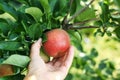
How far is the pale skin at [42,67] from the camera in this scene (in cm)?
144

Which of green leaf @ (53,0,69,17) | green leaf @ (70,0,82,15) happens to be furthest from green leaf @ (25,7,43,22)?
green leaf @ (70,0,82,15)

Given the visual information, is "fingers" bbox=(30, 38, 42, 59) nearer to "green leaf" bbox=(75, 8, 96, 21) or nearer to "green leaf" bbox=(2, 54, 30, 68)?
"green leaf" bbox=(2, 54, 30, 68)

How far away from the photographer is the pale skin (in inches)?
56.7

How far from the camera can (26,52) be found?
5.01 ft

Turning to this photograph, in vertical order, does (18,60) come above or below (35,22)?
below

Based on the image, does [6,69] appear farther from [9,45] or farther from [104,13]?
[104,13]

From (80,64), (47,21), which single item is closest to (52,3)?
(47,21)

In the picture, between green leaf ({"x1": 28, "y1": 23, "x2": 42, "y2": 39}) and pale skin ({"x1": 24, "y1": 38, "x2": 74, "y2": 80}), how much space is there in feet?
0.11

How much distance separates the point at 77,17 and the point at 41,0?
281 millimetres

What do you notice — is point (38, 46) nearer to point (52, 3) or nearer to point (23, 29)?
point (23, 29)

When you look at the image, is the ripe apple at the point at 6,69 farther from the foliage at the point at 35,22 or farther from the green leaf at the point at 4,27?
the green leaf at the point at 4,27

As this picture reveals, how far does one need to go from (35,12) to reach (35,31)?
76 mm

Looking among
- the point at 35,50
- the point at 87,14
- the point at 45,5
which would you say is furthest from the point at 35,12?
the point at 87,14

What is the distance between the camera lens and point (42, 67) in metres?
1.48
